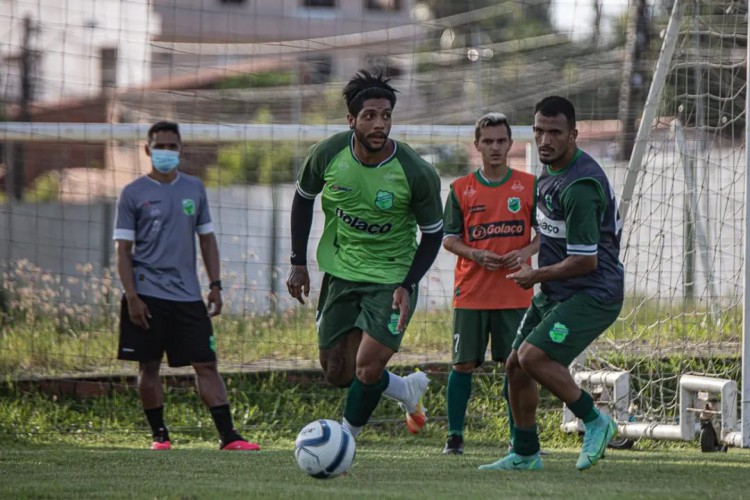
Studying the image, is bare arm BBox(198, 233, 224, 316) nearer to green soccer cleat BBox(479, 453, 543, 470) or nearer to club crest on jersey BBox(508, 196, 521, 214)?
club crest on jersey BBox(508, 196, 521, 214)

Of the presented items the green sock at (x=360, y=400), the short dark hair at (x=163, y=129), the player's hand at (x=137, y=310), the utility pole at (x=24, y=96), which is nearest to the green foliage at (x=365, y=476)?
the green sock at (x=360, y=400)

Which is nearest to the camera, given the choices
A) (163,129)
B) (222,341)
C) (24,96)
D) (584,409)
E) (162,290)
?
(584,409)

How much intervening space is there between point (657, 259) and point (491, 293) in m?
2.13

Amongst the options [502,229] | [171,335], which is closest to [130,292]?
[171,335]

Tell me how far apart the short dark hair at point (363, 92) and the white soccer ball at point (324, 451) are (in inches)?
80.2

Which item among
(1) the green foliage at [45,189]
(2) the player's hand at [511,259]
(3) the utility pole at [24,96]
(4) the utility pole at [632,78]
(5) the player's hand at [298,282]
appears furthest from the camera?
(1) the green foliage at [45,189]

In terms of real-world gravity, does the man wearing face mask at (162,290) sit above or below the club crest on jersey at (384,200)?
below

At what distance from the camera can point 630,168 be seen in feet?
30.0

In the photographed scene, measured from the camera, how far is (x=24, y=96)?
1306 centimetres

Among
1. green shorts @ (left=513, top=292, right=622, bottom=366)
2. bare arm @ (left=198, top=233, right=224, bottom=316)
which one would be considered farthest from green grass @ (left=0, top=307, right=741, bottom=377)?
green shorts @ (left=513, top=292, right=622, bottom=366)

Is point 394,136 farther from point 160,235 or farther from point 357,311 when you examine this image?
point 357,311

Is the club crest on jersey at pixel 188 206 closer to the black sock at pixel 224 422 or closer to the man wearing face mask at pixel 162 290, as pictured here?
the man wearing face mask at pixel 162 290

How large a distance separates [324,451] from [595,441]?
1.47 meters

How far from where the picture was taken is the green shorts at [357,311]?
7.10 m
